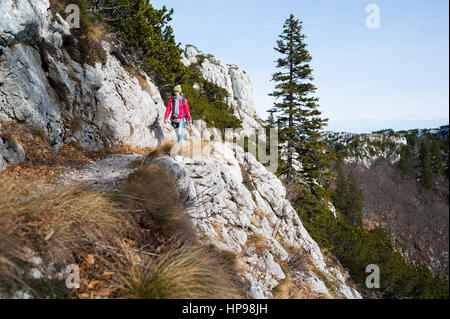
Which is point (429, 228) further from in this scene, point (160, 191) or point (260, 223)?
point (160, 191)

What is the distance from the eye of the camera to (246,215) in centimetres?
741

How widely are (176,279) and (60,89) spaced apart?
975cm

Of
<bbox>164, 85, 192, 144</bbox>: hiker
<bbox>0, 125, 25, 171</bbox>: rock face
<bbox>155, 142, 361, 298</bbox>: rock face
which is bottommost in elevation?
<bbox>155, 142, 361, 298</bbox>: rock face

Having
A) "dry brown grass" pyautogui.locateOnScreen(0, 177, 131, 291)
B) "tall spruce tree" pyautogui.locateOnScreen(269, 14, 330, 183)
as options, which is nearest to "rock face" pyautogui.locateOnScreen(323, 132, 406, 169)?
"tall spruce tree" pyautogui.locateOnScreen(269, 14, 330, 183)

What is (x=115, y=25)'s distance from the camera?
46.8 feet

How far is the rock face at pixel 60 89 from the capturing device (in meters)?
7.01

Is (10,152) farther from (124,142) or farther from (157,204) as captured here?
(124,142)

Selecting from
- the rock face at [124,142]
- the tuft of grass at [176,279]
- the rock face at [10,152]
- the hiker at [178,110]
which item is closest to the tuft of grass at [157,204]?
the tuft of grass at [176,279]

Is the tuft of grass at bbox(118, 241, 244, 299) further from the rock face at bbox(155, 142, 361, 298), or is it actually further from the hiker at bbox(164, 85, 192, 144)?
the hiker at bbox(164, 85, 192, 144)

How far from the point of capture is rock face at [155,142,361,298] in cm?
525

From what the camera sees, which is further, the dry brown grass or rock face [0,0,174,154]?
rock face [0,0,174,154]

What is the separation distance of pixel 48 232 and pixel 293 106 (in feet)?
59.1

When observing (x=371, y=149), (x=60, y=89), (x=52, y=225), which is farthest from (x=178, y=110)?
(x=371, y=149)

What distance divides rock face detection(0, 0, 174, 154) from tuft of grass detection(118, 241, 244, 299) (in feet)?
23.9
